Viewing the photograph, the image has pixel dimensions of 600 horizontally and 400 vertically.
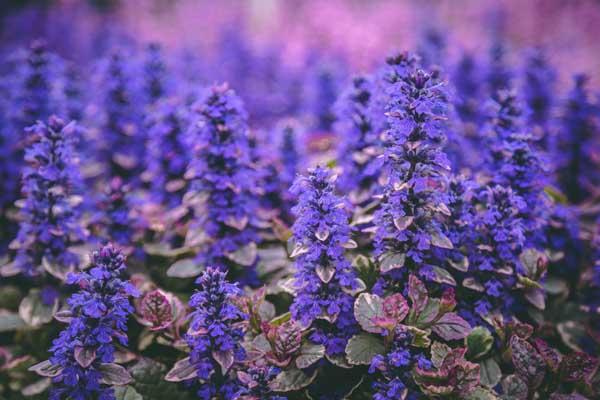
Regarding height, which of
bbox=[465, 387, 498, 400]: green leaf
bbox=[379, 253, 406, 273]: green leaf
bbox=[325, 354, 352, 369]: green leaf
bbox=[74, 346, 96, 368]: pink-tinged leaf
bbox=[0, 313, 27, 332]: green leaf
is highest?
bbox=[379, 253, 406, 273]: green leaf

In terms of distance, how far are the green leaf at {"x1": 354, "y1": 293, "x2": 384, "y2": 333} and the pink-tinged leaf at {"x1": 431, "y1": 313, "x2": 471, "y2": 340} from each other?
0.36 metres

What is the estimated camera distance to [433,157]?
321 centimetres

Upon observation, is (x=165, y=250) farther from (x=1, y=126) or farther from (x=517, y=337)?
(x=517, y=337)

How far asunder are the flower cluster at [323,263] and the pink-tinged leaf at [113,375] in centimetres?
106

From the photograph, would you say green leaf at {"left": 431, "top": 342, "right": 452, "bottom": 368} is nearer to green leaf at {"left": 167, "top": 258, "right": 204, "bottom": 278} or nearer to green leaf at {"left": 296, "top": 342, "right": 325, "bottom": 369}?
green leaf at {"left": 296, "top": 342, "right": 325, "bottom": 369}

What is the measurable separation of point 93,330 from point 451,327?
6.91 ft

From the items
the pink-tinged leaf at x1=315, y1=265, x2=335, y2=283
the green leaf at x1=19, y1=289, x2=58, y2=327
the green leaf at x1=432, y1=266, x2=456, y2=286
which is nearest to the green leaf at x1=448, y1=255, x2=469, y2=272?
the green leaf at x1=432, y1=266, x2=456, y2=286

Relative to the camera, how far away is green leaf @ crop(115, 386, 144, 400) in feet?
10.9

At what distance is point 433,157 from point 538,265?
119 cm

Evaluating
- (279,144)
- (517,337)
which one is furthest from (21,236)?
(517,337)

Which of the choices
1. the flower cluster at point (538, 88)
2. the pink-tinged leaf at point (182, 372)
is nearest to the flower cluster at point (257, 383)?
the pink-tinged leaf at point (182, 372)

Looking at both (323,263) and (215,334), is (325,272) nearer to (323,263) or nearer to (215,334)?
(323,263)

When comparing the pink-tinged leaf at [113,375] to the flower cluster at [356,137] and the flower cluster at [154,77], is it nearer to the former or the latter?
the flower cluster at [356,137]

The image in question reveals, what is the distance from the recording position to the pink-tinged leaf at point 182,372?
10.2ft
